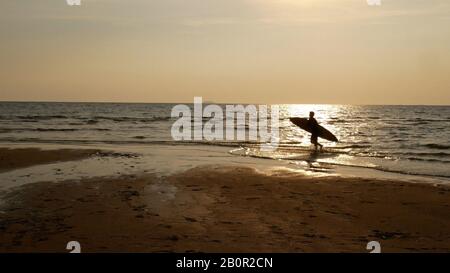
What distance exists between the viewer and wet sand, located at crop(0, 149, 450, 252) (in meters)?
6.44

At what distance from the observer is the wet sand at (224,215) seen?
21.1ft

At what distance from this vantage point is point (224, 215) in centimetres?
810

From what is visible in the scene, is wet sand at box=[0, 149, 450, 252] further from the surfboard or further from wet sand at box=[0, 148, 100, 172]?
the surfboard

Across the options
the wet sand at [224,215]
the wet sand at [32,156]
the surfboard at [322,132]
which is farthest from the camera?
the surfboard at [322,132]

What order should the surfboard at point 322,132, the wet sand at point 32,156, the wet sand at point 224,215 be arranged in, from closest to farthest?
1. the wet sand at point 224,215
2. the wet sand at point 32,156
3. the surfboard at point 322,132

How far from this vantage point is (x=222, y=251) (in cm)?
604

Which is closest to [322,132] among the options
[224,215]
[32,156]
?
[32,156]

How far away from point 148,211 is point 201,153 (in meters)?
11.6

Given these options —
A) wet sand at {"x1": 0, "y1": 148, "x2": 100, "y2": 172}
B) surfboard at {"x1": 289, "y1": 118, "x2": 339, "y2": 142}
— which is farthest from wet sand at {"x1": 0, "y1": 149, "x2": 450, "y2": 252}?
surfboard at {"x1": 289, "y1": 118, "x2": 339, "y2": 142}

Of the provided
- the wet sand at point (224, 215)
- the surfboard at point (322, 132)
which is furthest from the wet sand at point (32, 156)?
the surfboard at point (322, 132)

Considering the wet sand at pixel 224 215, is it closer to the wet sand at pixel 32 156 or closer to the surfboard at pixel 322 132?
the wet sand at pixel 32 156

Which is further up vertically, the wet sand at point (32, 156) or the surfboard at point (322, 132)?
the surfboard at point (322, 132)

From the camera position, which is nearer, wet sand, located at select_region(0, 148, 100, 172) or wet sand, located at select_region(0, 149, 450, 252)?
wet sand, located at select_region(0, 149, 450, 252)
